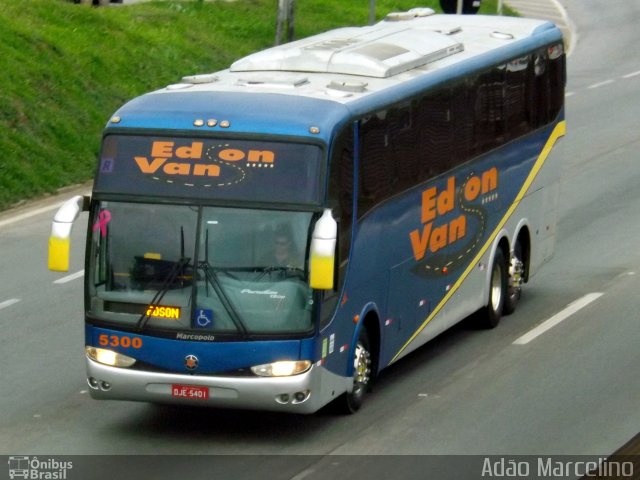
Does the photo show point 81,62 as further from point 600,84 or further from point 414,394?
point 414,394

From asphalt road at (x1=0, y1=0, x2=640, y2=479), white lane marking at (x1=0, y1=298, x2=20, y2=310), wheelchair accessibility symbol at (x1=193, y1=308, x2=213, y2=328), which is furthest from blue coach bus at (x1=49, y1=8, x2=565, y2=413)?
white lane marking at (x1=0, y1=298, x2=20, y2=310)

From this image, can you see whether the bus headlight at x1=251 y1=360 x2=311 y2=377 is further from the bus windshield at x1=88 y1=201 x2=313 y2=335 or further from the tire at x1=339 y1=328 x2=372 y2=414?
the tire at x1=339 y1=328 x2=372 y2=414

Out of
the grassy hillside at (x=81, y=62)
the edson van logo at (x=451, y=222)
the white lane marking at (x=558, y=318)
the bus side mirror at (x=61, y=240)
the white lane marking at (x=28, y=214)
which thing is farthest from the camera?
the grassy hillside at (x=81, y=62)

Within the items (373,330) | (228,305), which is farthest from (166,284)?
(373,330)

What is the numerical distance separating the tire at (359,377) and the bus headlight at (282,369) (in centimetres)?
111

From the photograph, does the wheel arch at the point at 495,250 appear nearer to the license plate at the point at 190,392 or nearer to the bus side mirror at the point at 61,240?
the license plate at the point at 190,392

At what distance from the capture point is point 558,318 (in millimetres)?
18094

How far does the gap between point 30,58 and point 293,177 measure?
1705 cm

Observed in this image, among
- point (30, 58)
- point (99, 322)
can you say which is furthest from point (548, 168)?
point (30, 58)

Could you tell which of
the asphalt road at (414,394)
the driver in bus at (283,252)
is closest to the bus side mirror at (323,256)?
the driver in bus at (283,252)

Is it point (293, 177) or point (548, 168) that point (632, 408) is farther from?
point (548, 168)

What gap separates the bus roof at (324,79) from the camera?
13023 millimetres

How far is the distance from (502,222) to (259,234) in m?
5.77

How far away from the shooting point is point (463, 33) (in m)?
18.2
